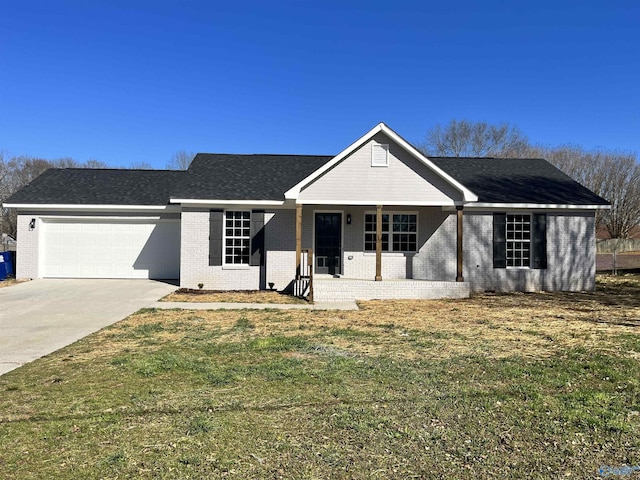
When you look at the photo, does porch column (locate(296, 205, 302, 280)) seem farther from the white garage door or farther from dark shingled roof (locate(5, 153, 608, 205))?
the white garage door

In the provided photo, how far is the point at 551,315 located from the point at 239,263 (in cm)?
926

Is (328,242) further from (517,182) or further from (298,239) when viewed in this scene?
(517,182)

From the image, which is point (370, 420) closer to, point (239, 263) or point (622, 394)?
point (622, 394)

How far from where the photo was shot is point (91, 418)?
404 cm

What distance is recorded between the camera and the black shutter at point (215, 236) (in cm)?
1432

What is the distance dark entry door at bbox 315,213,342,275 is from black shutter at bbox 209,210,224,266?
3242 mm

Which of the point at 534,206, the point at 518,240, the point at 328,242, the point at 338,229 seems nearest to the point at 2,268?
the point at 328,242

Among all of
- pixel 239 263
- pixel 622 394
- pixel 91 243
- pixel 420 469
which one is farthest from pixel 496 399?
pixel 91 243

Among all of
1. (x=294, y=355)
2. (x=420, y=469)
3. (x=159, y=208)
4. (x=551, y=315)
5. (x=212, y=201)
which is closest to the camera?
(x=420, y=469)

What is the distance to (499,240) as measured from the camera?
586 inches

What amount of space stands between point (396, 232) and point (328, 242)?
7.81 ft

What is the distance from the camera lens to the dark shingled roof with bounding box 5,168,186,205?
1627 cm

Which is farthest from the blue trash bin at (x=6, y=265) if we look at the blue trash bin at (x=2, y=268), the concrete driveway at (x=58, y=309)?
the concrete driveway at (x=58, y=309)

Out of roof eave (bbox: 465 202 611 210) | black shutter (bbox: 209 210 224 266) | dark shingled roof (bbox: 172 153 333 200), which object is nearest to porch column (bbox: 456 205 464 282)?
roof eave (bbox: 465 202 611 210)
